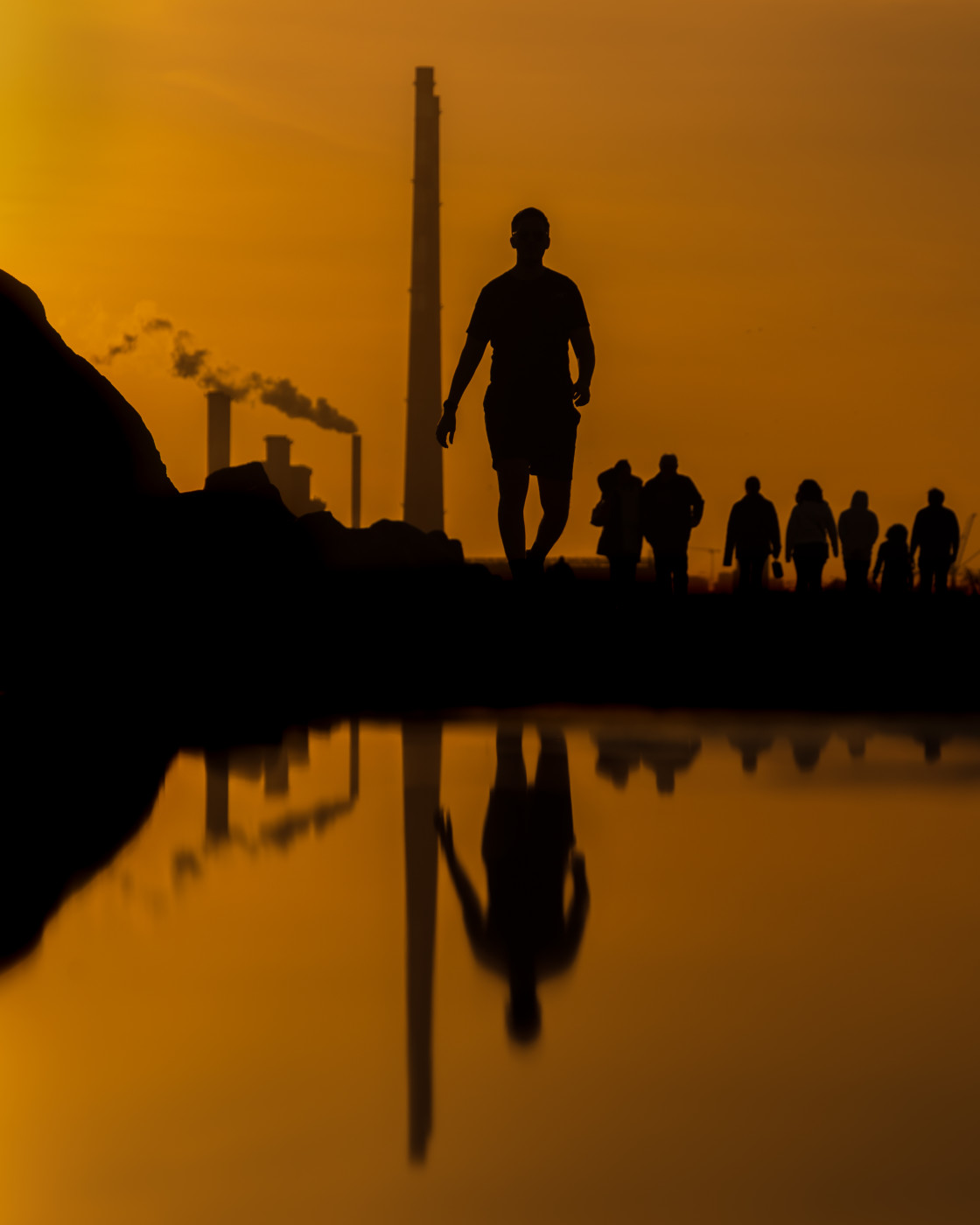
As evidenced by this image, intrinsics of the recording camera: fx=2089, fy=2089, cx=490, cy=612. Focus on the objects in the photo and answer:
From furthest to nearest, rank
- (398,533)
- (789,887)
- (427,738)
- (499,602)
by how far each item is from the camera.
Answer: (398,533) → (499,602) → (427,738) → (789,887)

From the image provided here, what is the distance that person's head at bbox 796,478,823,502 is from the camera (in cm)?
2017

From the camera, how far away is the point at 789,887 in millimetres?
4863

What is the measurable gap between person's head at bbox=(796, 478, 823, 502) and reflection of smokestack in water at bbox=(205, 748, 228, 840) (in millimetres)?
13092

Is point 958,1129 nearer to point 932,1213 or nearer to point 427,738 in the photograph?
point 932,1213

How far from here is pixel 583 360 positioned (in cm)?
1240

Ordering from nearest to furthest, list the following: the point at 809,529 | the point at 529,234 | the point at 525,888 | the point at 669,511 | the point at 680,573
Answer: the point at 525,888 < the point at 529,234 < the point at 669,511 < the point at 680,573 < the point at 809,529

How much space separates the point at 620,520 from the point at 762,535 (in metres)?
1.89

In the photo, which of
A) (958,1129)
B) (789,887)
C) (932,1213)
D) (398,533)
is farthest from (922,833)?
(398,533)

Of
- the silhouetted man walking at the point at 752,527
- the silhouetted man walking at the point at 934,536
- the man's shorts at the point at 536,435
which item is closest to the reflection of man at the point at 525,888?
the man's shorts at the point at 536,435

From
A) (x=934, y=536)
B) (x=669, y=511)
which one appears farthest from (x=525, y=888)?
Result: (x=934, y=536)

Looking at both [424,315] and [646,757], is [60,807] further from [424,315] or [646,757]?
[424,315]

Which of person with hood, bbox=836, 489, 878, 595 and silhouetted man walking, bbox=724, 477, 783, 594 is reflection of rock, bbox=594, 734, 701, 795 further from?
person with hood, bbox=836, 489, 878, 595

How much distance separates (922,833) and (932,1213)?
3.25 m

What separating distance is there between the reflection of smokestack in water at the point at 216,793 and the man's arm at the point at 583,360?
16.7 ft
